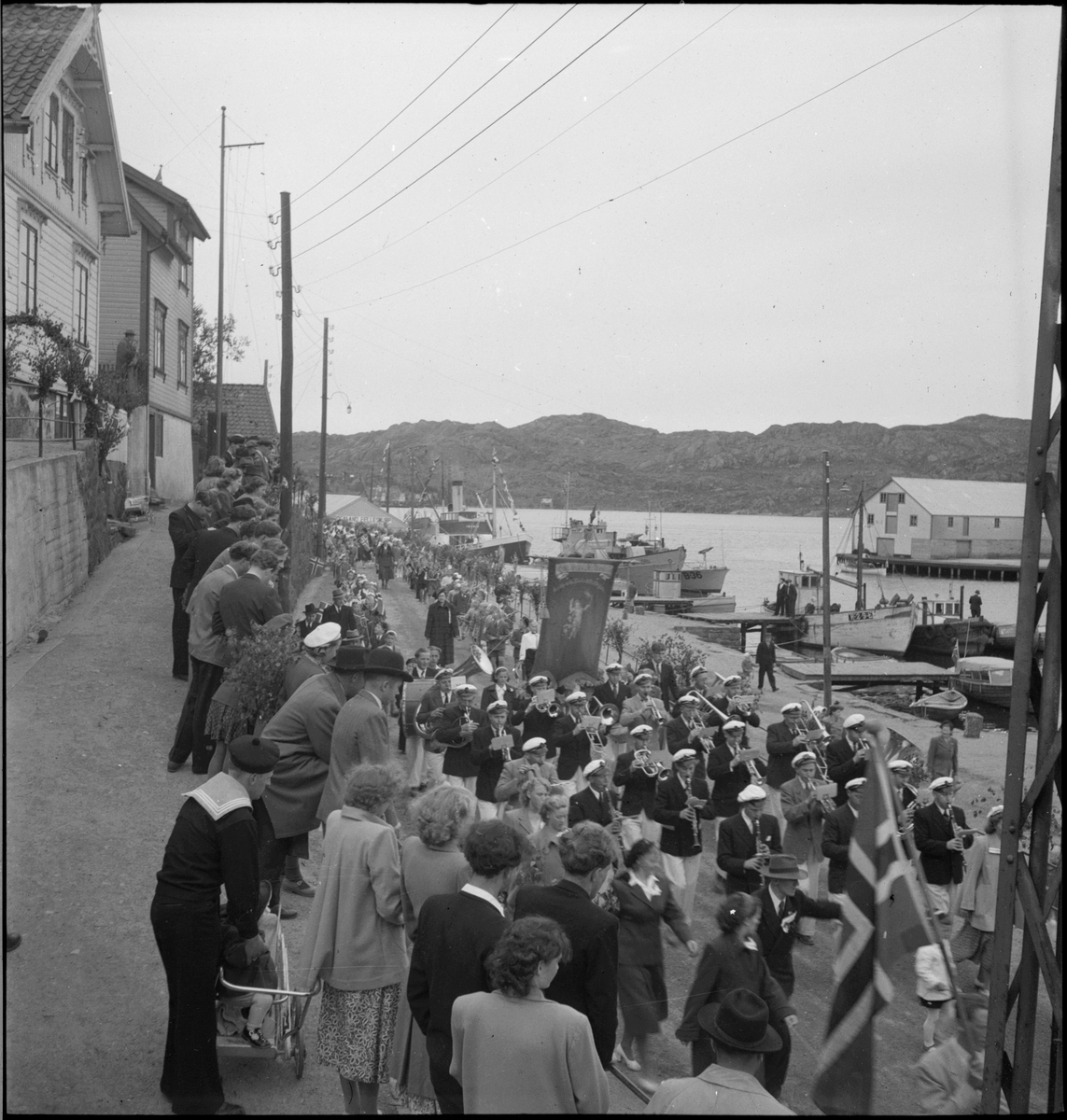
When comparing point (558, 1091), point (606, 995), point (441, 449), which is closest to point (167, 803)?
point (606, 995)

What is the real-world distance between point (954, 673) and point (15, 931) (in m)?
36.2

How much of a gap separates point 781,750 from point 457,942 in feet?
20.6

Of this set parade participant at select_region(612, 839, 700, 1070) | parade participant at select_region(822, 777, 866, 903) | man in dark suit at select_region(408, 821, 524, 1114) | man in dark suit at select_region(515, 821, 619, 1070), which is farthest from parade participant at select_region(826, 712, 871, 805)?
man in dark suit at select_region(408, 821, 524, 1114)

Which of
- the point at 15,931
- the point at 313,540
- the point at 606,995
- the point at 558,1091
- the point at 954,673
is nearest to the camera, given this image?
the point at 558,1091

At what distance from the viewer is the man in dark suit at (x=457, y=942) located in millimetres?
3863

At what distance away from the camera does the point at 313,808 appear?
6.15m

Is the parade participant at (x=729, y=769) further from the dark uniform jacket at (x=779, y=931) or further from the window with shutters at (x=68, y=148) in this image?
the window with shutters at (x=68, y=148)

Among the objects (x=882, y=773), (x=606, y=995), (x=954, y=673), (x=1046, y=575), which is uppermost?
(x=1046, y=575)

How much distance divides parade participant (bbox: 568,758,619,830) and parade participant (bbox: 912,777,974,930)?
2.41m

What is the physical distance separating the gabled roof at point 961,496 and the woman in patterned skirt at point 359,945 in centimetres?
5347

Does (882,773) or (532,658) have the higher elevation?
(882,773)

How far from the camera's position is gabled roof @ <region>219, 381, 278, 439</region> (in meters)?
42.7

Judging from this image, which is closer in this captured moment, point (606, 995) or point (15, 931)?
point (606, 995)

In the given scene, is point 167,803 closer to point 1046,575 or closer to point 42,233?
point 1046,575
